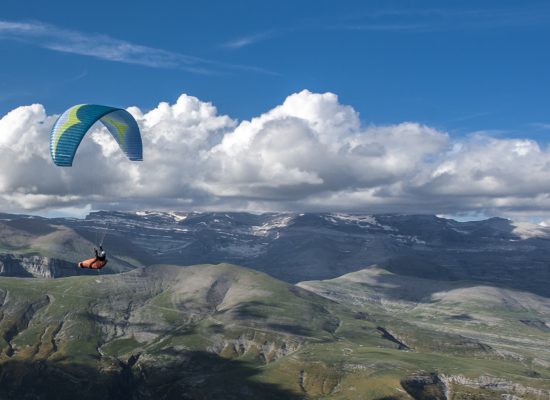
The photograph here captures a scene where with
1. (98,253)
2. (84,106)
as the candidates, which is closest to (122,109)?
(84,106)

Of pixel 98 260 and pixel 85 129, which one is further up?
pixel 85 129

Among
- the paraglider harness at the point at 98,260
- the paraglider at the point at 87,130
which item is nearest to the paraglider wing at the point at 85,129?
the paraglider at the point at 87,130

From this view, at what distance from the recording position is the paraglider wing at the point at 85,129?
366 ft

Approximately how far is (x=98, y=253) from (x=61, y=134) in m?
22.3

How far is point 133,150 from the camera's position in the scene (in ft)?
413

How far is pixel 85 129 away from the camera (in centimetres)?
11431

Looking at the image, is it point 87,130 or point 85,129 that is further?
point 85,129

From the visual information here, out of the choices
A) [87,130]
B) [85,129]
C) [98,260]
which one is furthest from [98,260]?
[85,129]

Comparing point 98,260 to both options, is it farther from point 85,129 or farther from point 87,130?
point 85,129

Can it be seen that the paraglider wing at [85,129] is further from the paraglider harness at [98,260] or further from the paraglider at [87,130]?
the paraglider harness at [98,260]

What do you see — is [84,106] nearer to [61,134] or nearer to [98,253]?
[61,134]

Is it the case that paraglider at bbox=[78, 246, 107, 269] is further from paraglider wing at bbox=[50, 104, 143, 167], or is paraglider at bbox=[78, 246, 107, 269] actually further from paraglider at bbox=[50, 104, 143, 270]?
paraglider wing at bbox=[50, 104, 143, 167]

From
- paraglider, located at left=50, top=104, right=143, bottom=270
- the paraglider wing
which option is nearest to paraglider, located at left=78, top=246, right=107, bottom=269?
paraglider, located at left=50, top=104, right=143, bottom=270

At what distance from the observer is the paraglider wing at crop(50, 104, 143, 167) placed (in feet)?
366
